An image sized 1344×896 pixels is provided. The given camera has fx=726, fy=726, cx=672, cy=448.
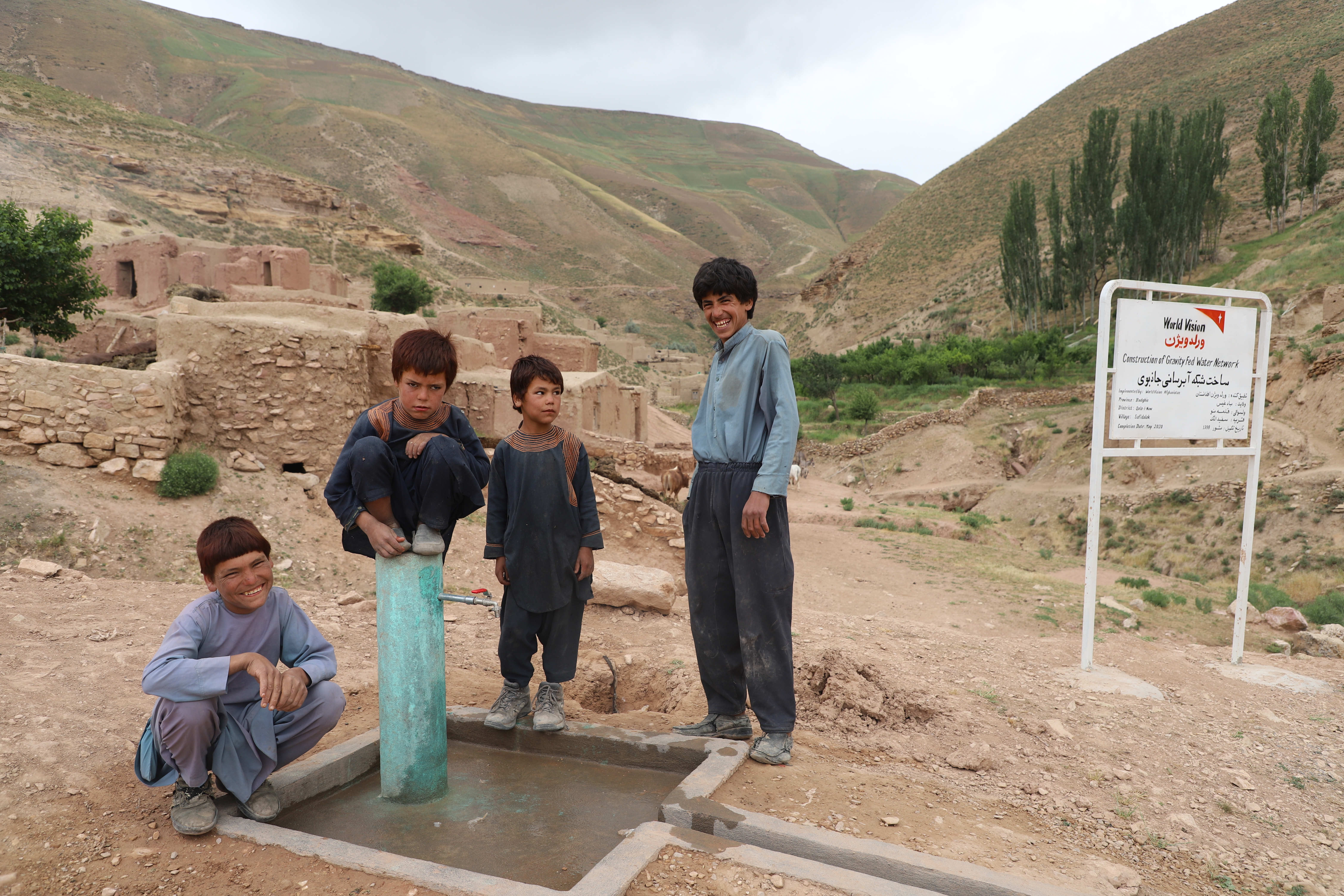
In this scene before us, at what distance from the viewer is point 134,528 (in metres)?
6.40

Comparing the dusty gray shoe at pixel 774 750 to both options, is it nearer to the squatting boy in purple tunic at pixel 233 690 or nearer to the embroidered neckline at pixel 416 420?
the squatting boy in purple tunic at pixel 233 690

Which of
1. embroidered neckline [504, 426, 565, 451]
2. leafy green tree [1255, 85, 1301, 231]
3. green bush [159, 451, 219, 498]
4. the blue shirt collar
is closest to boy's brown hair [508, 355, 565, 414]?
embroidered neckline [504, 426, 565, 451]

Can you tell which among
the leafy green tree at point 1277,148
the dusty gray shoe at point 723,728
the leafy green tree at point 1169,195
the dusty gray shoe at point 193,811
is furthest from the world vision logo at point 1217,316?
the leafy green tree at point 1277,148

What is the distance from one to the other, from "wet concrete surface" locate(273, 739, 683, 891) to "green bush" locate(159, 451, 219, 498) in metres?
5.21

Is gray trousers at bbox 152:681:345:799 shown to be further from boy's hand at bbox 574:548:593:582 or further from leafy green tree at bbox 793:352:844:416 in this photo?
leafy green tree at bbox 793:352:844:416

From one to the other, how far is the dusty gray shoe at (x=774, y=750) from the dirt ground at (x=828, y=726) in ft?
0.13

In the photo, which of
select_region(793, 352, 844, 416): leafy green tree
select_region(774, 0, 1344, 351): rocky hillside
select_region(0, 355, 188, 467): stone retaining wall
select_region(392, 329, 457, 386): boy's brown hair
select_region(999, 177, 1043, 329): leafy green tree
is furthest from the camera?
select_region(774, 0, 1344, 351): rocky hillside

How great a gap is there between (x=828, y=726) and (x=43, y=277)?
1578 cm

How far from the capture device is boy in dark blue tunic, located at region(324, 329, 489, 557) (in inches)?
103

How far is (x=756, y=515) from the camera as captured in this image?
2844 millimetres

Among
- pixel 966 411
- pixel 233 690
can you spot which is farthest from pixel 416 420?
pixel 966 411

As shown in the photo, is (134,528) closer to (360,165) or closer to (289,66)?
(360,165)

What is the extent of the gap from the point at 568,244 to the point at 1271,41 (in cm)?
5364

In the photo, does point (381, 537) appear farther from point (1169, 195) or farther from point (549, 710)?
point (1169, 195)
